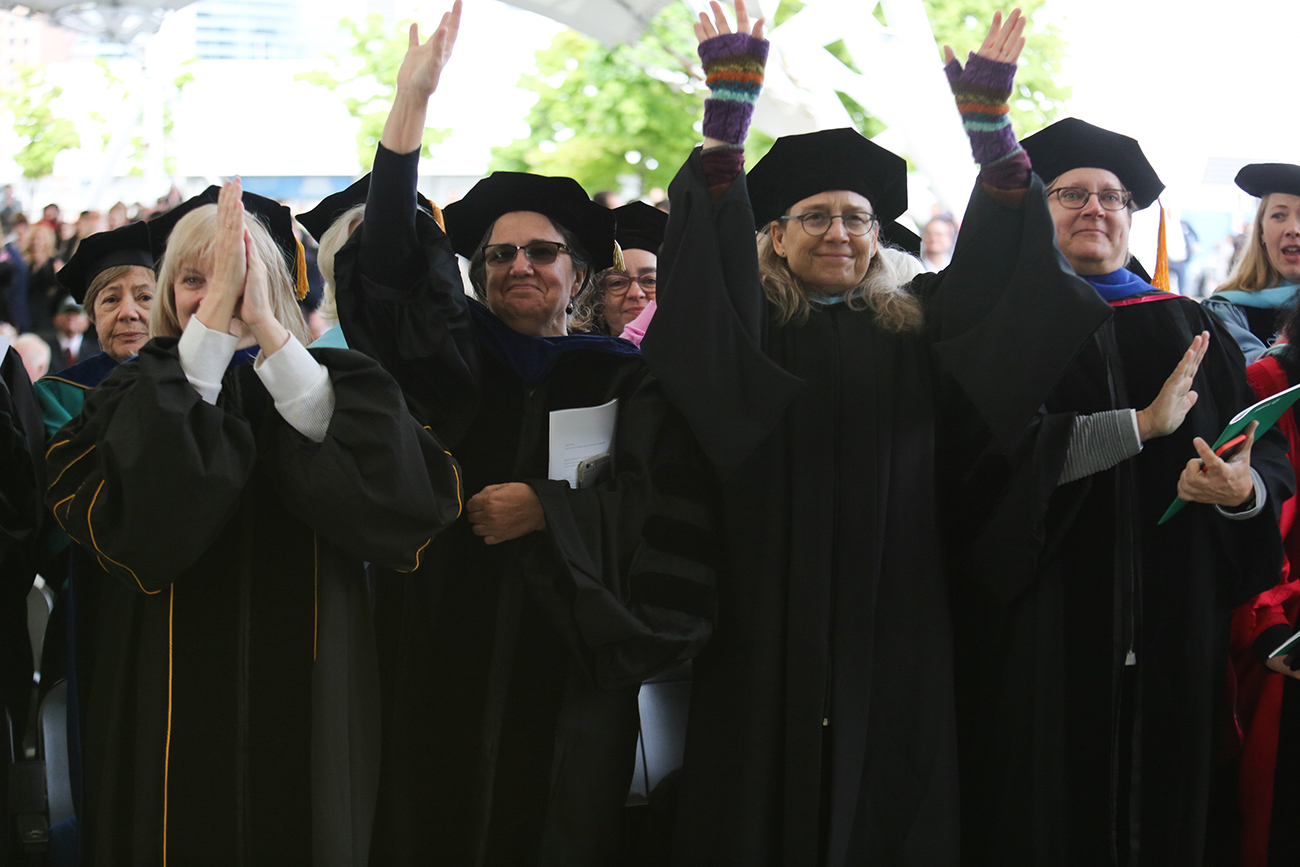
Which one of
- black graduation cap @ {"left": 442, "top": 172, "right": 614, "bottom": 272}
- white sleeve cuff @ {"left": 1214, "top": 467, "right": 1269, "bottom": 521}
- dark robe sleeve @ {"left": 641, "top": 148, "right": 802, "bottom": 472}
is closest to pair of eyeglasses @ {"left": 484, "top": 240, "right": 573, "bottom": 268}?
black graduation cap @ {"left": 442, "top": 172, "right": 614, "bottom": 272}

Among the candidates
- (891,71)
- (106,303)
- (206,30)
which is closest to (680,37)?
(891,71)

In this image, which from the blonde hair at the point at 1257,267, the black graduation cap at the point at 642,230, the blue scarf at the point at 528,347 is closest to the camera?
the blue scarf at the point at 528,347

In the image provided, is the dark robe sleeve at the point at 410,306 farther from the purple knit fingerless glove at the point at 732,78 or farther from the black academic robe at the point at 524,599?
the purple knit fingerless glove at the point at 732,78

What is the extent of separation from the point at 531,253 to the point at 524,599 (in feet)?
3.04

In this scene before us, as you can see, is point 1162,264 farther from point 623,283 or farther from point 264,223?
point 264,223

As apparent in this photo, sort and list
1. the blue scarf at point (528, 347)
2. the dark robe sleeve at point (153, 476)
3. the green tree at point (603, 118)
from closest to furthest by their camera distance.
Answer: the dark robe sleeve at point (153, 476), the blue scarf at point (528, 347), the green tree at point (603, 118)

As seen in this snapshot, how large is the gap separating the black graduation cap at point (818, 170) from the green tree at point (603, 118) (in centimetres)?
1229

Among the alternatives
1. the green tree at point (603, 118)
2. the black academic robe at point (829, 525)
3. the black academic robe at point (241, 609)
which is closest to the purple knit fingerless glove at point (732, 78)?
the black academic robe at point (829, 525)

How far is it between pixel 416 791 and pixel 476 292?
4.50 ft

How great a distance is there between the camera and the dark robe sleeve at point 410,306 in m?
2.65

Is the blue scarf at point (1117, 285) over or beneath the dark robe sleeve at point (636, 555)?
over

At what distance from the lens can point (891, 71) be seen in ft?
35.4

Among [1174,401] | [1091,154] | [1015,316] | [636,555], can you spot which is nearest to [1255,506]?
[1174,401]

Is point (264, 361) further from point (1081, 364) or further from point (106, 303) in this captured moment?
point (1081, 364)
